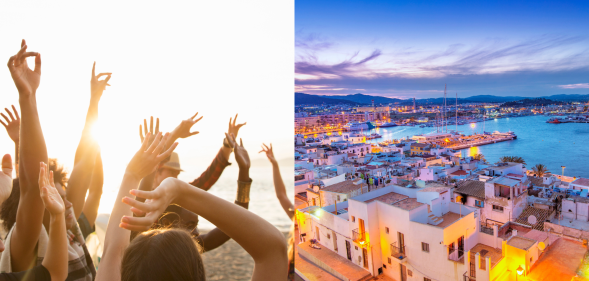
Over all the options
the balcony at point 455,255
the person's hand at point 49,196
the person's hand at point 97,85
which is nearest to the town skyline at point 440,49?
the balcony at point 455,255

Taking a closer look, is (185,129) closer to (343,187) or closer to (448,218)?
(448,218)

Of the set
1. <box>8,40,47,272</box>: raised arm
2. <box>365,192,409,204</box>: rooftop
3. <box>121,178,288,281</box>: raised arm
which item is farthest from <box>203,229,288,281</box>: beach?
<box>121,178,288,281</box>: raised arm

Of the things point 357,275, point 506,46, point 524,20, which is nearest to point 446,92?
point 506,46

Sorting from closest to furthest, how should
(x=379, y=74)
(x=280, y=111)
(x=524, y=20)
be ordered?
(x=524, y=20), (x=280, y=111), (x=379, y=74)

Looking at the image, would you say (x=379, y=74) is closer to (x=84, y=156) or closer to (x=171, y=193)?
(x=84, y=156)

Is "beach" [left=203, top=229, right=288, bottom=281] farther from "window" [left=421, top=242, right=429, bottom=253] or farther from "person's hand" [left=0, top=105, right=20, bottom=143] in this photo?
"person's hand" [left=0, top=105, right=20, bottom=143]

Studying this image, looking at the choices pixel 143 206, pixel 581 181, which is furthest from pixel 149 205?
pixel 581 181

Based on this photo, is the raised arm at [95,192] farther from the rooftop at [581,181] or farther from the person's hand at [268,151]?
the rooftop at [581,181]
